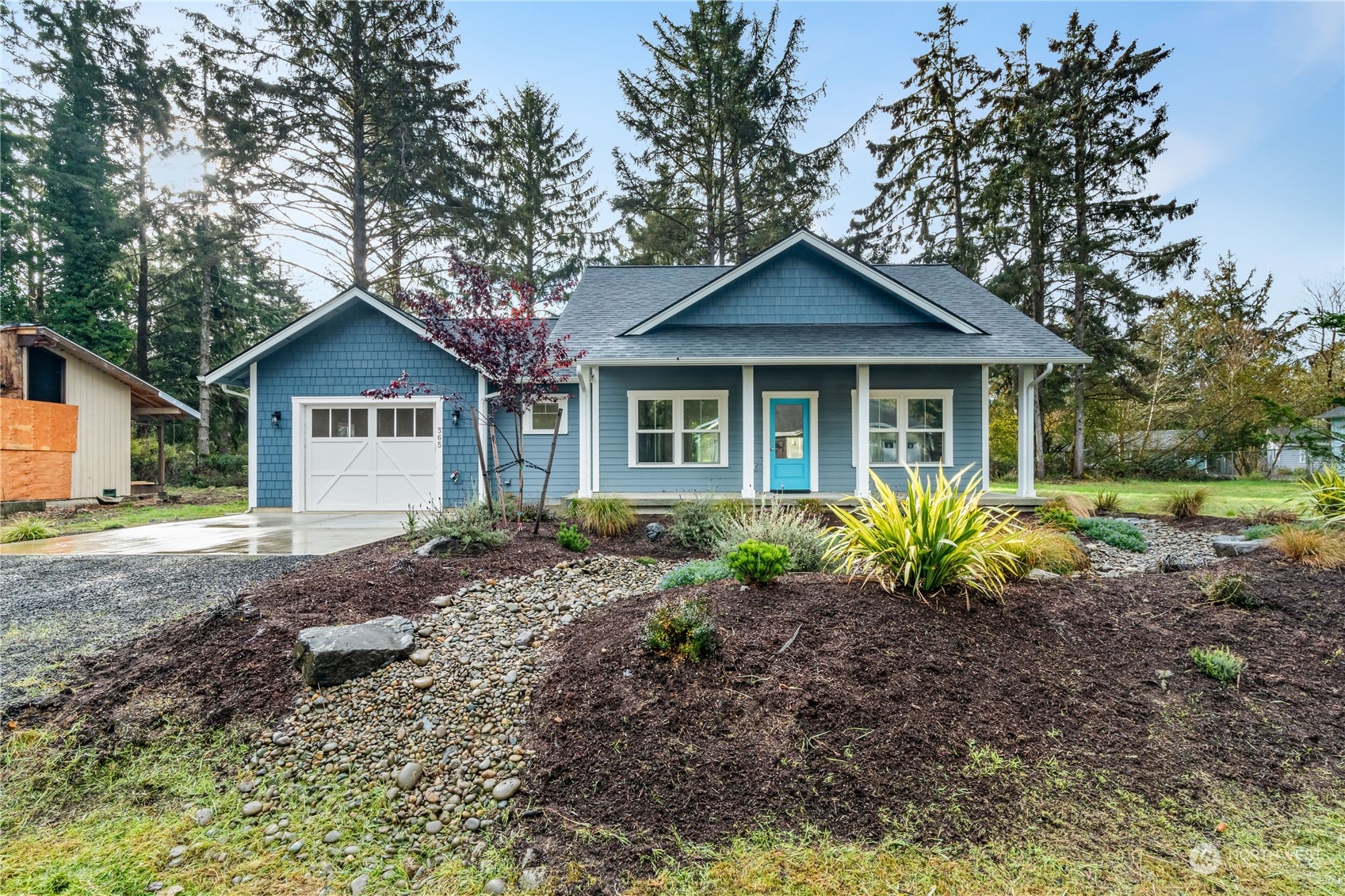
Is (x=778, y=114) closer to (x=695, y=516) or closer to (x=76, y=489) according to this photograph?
(x=695, y=516)

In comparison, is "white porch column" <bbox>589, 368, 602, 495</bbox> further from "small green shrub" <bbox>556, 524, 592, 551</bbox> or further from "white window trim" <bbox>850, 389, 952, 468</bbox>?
"white window trim" <bbox>850, 389, 952, 468</bbox>

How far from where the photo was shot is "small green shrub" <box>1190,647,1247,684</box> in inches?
112

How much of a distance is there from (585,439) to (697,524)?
3831 mm

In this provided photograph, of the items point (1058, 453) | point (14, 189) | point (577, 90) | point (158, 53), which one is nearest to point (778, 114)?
point (577, 90)

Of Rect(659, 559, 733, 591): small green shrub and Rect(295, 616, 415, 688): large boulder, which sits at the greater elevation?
Rect(659, 559, 733, 591): small green shrub

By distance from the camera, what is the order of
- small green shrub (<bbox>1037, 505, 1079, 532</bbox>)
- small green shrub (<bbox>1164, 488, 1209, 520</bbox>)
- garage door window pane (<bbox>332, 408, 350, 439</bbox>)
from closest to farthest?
small green shrub (<bbox>1037, 505, 1079, 532</bbox>), small green shrub (<bbox>1164, 488, 1209, 520</bbox>), garage door window pane (<bbox>332, 408, 350, 439</bbox>)

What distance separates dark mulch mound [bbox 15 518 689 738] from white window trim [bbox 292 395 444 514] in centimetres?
596

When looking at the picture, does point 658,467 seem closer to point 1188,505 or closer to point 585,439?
point 585,439

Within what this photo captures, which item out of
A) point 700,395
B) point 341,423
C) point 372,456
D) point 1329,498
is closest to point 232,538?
point 372,456

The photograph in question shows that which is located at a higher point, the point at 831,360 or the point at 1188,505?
the point at 831,360

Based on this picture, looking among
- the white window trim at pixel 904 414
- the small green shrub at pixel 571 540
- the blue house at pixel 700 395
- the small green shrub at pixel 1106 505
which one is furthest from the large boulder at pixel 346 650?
the small green shrub at pixel 1106 505

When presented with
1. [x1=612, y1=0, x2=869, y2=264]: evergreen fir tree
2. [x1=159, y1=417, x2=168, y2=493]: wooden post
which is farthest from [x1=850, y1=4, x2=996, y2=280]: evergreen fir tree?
[x1=159, y1=417, x2=168, y2=493]: wooden post

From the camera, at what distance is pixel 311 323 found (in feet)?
35.4

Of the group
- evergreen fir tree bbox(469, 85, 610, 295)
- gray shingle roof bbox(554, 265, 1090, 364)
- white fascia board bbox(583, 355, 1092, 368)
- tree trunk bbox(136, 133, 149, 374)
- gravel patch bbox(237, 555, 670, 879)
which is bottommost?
gravel patch bbox(237, 555, 670, 879)
